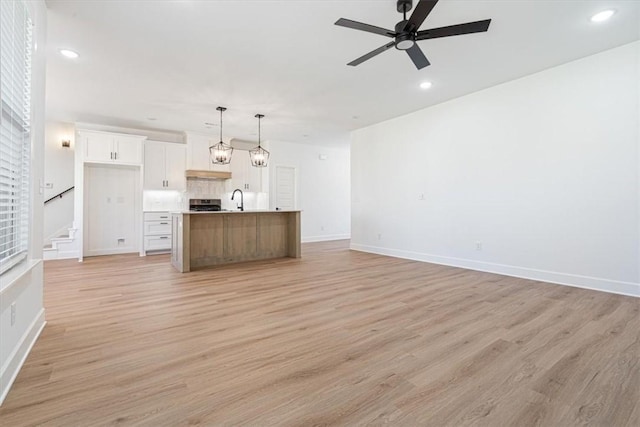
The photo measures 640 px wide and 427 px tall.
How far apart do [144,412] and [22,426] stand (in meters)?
0.52

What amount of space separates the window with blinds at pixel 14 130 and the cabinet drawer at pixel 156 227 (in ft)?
14.8

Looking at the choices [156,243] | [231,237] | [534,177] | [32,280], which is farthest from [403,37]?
[156,243]

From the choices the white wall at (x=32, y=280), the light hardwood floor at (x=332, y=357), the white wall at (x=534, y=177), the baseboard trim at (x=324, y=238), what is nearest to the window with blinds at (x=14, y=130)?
the white wall at (x=32, y=280)

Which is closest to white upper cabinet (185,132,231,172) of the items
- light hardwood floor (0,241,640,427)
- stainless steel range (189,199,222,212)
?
stainless steel range (189,199,222,212)

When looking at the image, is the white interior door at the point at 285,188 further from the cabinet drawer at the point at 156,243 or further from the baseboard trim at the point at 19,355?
the baseboard trim at the point at 19,355

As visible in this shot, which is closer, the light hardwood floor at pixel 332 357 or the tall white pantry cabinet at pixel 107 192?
the light hardwood floor at pixel 332 357

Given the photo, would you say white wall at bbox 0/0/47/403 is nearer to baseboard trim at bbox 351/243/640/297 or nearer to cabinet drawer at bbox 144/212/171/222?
cabinet drawer at bbox 144/212/171/222

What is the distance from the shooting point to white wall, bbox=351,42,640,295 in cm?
348

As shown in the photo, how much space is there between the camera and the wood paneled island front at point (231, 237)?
16.0 feet

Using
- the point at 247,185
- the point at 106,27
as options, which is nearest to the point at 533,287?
the point at 106,27

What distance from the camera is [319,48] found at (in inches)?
136

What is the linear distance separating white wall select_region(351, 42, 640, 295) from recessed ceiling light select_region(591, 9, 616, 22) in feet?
2.81

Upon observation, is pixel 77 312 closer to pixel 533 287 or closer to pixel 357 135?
pixel 533 287

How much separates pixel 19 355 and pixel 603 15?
18.1 feet
